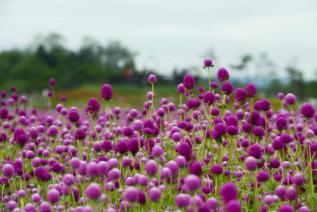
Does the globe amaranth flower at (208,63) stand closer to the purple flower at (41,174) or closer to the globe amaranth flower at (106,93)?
the globe amaranth flower at (106,93)

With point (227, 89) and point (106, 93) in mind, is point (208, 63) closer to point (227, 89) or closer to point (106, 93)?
point (227, 89)

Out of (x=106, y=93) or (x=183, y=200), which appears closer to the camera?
(x=183, y=200)

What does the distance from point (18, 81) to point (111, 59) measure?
29.9m

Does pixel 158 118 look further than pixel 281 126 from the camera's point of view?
Yes

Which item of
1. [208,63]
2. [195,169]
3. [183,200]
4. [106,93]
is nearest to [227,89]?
[208,63]

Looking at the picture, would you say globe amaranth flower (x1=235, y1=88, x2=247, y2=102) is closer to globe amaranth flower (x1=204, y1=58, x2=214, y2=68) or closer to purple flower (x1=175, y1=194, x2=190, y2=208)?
A: globe amaranth flower (x1=204, y1=58, x2=214, y2=68)

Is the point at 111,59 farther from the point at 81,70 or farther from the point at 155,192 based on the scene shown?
the point at 155,192

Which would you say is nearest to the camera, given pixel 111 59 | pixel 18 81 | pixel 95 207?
pixel 95 207

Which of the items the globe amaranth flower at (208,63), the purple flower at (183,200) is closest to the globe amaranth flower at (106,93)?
the globe amaranth flower at (208,63)

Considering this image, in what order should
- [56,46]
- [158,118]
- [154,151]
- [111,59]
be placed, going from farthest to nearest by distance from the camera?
[111,59] → [56,46] → [158,118] → [154,151]

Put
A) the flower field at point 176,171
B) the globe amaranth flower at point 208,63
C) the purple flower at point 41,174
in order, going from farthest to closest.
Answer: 1. the globe amaranth flower at point 208,63
2. the purple flower at point 41,174
3. the flower field at point 176,171

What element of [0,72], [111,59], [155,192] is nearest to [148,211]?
[155,192]

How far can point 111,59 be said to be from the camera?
92.4 m

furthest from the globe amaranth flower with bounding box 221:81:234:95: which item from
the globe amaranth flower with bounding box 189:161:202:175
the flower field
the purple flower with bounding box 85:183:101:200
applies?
the purple flower with bounding box 85:183:101:200
